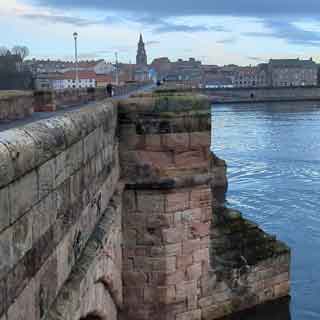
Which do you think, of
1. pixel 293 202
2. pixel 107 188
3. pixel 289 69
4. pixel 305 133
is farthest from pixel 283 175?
pixel 289 69

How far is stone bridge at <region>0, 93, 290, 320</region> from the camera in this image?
10.2ft

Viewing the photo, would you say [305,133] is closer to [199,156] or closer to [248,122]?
[248,122]

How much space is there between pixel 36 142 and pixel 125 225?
15.7ft

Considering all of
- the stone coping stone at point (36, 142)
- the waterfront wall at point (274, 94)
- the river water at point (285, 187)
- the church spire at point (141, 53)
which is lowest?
the river water at point (285, 187)

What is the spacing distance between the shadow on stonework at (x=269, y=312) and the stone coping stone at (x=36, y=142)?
6760 mm

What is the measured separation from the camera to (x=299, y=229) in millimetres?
19875

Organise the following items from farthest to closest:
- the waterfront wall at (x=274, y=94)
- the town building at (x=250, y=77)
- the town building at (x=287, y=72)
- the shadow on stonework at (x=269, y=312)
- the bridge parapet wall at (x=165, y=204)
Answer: the town building at (x=250, y=77)
the town building at (x=287, y=72)
the waterfront wall at (x=274, y=94)
the shadow on stonework at (x=269, y=312)
the bridge parapet wall at (x=165, y=204)

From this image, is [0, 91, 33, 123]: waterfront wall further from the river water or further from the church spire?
the church spire

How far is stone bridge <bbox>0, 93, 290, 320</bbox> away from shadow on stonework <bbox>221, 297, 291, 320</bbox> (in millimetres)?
194

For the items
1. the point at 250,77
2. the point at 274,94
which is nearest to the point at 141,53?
the point at 250,77

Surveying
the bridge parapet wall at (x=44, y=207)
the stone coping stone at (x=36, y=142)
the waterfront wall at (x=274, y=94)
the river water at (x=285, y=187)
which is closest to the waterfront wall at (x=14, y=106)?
the bridge parapet wall at (x=44, y=207)

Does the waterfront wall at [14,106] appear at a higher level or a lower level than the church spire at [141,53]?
lower

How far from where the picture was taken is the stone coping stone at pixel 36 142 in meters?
2.72

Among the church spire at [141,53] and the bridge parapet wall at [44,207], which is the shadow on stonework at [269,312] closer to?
the bridge parapet wall at [44,207]
